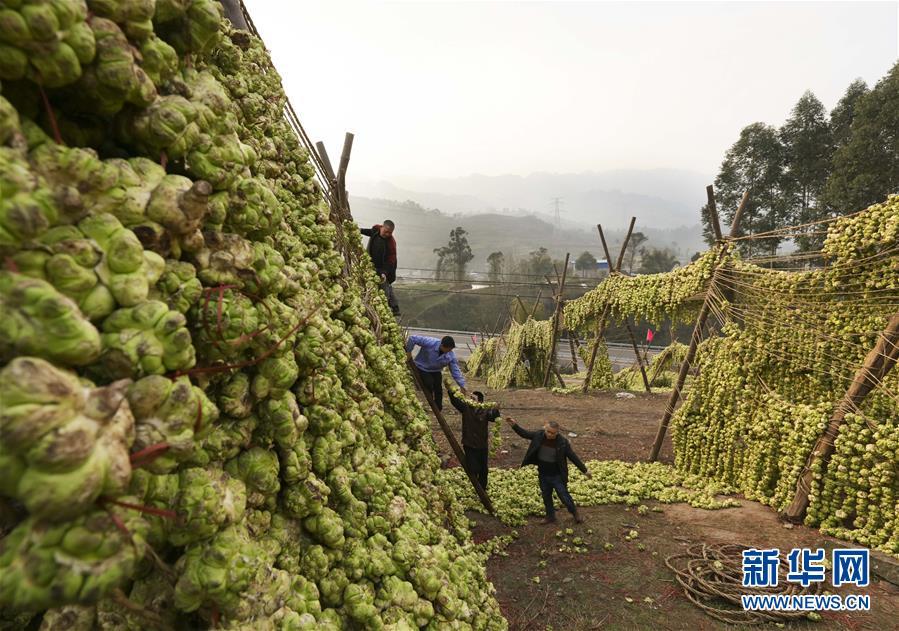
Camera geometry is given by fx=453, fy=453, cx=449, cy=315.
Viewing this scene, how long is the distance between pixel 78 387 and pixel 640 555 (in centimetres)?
660

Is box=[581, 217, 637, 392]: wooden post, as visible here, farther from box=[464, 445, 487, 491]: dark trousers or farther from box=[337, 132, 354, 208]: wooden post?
box=[337, 132, 354, 208]: wooden post

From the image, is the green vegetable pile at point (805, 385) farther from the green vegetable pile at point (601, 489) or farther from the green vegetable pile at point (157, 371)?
the green vegetable pile at point (157, 371)

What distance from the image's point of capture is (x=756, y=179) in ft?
103

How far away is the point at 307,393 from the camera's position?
2.53 metres

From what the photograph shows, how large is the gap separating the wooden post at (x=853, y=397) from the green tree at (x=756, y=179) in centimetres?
2792

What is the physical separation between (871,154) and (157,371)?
104 feet

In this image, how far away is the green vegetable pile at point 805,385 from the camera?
579cm

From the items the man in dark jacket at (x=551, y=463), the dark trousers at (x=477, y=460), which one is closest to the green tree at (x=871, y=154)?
the man in dark jacket at (x=551, y=463)

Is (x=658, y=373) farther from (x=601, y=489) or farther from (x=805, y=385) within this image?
(x=601, y=489)

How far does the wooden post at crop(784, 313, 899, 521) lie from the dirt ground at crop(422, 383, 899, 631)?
451mm

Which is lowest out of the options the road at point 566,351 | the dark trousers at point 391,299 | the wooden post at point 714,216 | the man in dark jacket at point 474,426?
the road at point 566,351

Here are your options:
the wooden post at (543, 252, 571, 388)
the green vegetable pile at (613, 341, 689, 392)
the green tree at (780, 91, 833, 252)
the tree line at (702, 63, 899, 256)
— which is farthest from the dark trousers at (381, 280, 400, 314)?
the green tree at (780, 91, 833, 252)

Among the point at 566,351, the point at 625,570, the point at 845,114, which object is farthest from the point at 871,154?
the point at 625,570

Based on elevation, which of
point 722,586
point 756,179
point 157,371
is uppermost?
point 756,179
